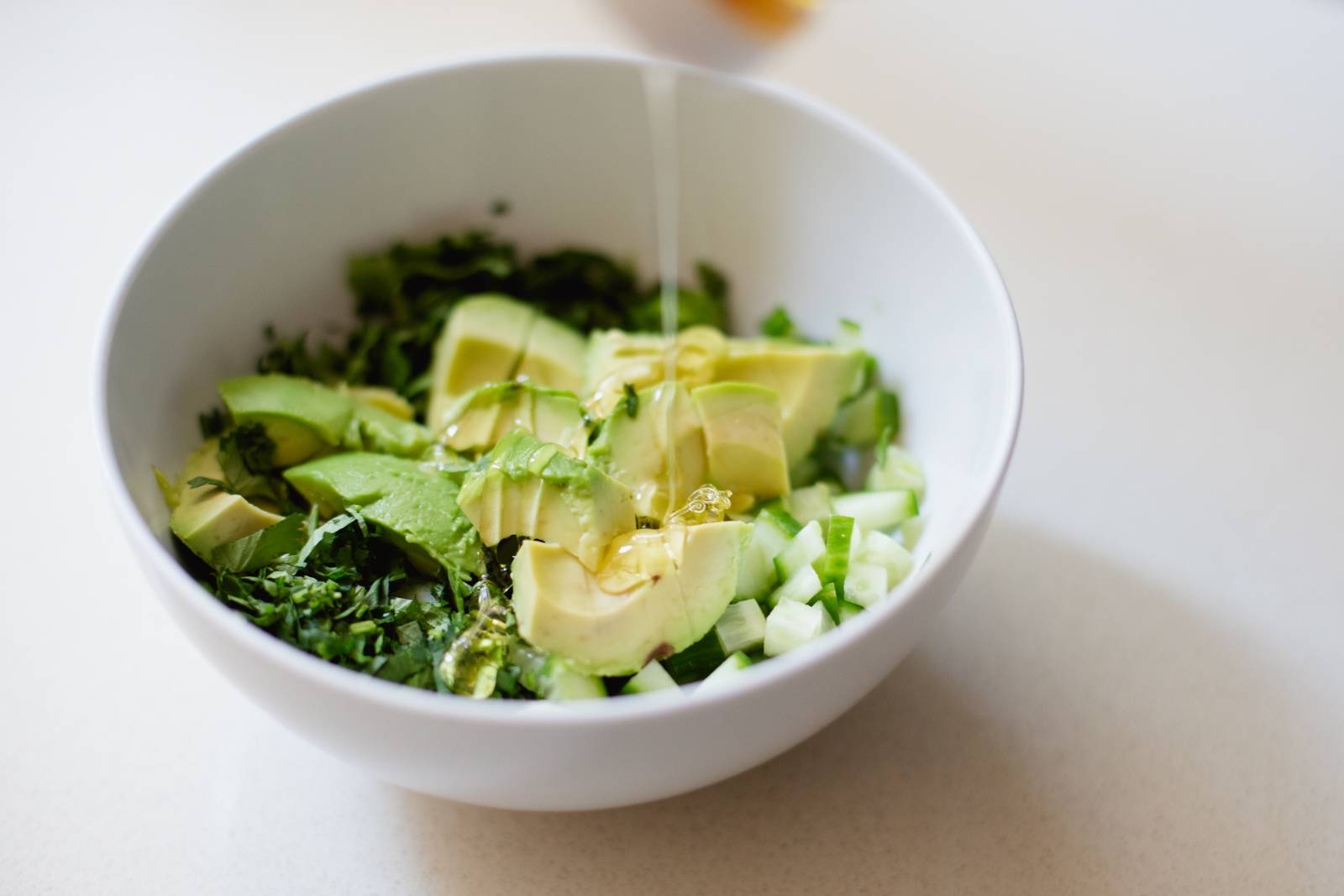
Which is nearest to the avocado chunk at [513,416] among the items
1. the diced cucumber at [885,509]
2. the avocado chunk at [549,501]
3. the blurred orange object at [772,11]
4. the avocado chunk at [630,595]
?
the avocado chunk at [549,501]

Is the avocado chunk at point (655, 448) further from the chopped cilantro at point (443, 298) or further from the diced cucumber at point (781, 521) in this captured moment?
the chopped cilantro at point (443, 298)

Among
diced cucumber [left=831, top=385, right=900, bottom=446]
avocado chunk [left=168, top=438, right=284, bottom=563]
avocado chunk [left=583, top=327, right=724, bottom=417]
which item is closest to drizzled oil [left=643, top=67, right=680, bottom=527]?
avocado chunk [left=583, top=327, right=724, bottom=417]

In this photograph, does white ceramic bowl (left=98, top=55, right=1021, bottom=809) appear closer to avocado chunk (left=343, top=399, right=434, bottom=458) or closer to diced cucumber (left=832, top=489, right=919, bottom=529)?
diced cucumber (left=832, top=489, right=919, bottom=529)

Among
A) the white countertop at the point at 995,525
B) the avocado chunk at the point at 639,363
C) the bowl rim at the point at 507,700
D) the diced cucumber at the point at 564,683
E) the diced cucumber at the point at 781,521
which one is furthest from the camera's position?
the avocado chunk at the point at 639,363

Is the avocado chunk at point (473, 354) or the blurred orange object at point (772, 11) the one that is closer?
the blurred orange object at point (772, 11)

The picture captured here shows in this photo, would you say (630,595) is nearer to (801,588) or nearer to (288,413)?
(801,588)

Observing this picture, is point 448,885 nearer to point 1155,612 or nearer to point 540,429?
point 540,429
